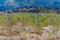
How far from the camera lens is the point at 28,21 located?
3199 millimetres

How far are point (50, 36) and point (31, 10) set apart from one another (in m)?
0.51

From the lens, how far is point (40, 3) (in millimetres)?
3236

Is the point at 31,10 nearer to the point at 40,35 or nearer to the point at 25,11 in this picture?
the point at 25,11

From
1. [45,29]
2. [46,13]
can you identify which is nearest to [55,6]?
[46,13]

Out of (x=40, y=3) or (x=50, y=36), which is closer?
(x=50, y=36)

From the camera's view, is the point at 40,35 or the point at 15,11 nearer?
the point at 40,35

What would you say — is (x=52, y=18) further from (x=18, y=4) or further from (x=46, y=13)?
(x=18, y=4)

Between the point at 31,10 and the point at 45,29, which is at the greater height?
the point at 31,10

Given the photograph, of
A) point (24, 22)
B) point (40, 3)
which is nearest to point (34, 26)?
point (24, 22)

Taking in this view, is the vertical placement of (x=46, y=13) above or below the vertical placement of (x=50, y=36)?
above

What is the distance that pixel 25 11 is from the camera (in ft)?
10.7

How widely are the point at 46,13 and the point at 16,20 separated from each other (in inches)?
17.9

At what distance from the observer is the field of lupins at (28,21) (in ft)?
10.3

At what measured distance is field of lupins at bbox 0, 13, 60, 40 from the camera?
3139 millimetres
